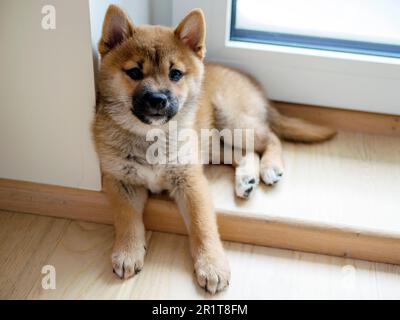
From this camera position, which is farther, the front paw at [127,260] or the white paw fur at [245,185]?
the white paw fur at [245,185]

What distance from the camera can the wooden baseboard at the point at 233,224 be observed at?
1642 millimetres

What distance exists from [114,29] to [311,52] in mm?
729

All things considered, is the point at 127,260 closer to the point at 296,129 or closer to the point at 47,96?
the point at 47,96

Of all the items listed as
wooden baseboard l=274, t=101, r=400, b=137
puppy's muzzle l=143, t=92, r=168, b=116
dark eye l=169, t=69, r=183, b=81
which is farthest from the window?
puppy's muzzle l=143, t=92, r=168, b=116

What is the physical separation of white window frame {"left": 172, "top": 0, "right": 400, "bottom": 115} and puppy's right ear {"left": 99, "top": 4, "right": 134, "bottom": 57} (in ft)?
1.36

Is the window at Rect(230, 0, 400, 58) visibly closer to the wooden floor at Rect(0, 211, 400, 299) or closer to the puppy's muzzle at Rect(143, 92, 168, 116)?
the puppy's muzzle at Rect(143, 92, 168, 116)

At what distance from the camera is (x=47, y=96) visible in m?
1.56

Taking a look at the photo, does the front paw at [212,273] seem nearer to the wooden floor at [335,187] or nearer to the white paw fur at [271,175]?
the wooden floor at [335,187]

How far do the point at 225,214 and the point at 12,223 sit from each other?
661 millimetres

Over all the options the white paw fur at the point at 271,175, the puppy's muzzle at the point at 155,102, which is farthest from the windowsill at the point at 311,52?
the puppy's muzzle at the point at 155,102

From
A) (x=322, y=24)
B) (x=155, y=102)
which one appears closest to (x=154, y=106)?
(x=155, y=102)

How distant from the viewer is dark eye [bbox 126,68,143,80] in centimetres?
152

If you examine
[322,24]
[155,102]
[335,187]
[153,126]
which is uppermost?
[322,24]

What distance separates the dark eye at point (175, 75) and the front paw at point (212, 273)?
0.50 meters
